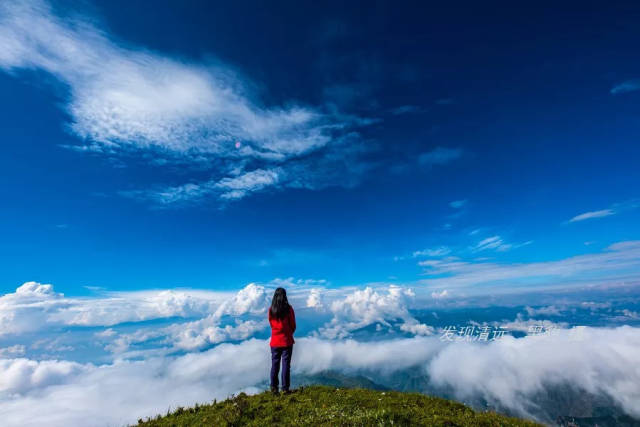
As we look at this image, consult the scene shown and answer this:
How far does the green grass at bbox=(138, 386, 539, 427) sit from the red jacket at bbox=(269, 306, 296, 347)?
2199 mm

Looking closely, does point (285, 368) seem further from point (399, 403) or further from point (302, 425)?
point (399, 403)

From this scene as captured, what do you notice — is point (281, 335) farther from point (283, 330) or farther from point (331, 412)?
point (331, 412)

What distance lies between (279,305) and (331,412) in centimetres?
488

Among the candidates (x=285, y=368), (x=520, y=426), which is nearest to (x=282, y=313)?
(x=285, y=368)

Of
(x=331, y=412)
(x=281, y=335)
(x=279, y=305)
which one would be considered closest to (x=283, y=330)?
(x=281, y=335)

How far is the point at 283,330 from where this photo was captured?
13.2 metres

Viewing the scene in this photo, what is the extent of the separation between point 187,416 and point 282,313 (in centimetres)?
543

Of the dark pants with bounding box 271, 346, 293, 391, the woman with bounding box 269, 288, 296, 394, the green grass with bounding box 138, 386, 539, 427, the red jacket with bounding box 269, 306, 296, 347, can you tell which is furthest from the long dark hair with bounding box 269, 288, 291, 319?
the green grass with bounding box 138, 386, 539, 427

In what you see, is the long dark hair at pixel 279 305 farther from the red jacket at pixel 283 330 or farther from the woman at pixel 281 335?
the red jacket at pixel 283 330

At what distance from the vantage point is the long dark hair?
43.1ft

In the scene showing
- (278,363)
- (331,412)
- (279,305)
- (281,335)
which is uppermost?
(279,305)

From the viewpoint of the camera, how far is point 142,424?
11094mm

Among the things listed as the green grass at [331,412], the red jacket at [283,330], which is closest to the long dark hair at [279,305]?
the red jacket at [283,330]

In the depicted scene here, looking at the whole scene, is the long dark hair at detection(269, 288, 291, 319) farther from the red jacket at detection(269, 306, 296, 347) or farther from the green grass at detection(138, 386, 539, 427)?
the green grass at detection(138, 386, 539, 427)
